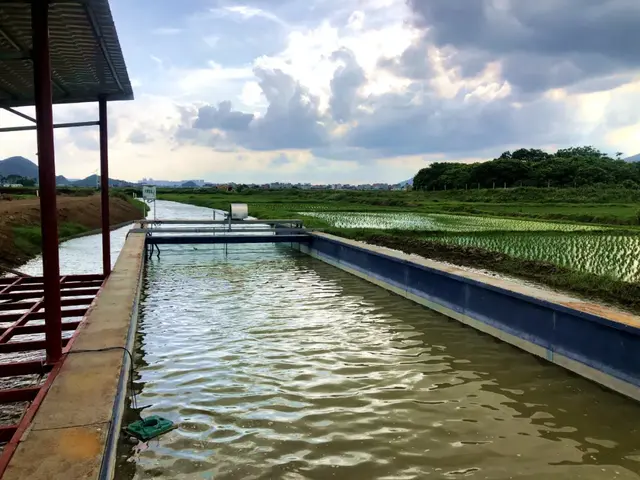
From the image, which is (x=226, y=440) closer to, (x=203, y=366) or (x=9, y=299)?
(x=203, y=366)

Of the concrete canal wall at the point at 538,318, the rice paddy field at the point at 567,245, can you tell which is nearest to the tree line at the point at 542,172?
the rice paddy field at the point at 567,245

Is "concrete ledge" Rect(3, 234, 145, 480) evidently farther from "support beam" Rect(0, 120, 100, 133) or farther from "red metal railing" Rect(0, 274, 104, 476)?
"support beam" Rect(0, 120, 100, 133)

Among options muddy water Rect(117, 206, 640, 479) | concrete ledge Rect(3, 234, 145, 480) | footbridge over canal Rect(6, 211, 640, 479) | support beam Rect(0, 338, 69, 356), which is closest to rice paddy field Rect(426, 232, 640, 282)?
footbridge over canal Rect(6, 211, 640, 479)

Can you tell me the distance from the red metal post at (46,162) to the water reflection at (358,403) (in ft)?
4.38

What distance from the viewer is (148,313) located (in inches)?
349

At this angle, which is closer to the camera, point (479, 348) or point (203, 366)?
point (203, 366)

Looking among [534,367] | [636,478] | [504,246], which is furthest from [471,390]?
[504,246]

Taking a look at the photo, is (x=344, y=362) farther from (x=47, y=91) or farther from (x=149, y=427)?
(x=47, y=91)

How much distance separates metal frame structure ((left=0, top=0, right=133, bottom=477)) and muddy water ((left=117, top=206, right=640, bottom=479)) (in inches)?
40.6

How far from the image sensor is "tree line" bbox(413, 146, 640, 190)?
5281 cm

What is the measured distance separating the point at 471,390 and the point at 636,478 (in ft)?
6.19

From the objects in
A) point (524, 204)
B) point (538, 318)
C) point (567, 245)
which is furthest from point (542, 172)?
point (538, 318)

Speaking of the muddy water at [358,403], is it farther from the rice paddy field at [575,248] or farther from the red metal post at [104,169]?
the rice paddy field at [575,248]

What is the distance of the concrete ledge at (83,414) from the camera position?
2947mm
